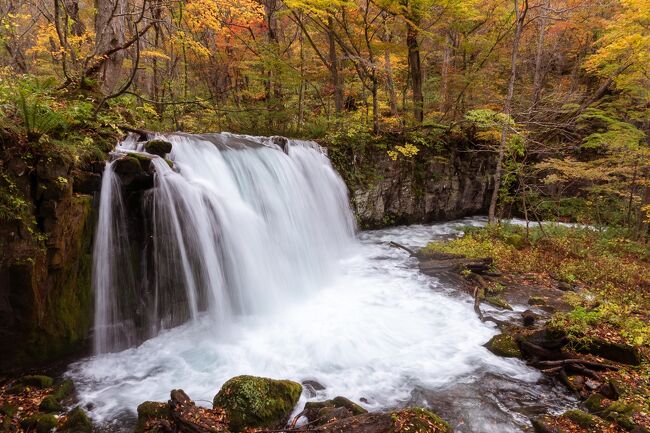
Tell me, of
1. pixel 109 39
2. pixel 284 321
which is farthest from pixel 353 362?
pixel 109 39

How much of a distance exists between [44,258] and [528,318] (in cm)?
748

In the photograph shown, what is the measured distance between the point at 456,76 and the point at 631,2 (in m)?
5.72

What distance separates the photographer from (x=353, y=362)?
5.72 m

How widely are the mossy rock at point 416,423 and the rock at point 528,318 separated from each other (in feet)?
11.6

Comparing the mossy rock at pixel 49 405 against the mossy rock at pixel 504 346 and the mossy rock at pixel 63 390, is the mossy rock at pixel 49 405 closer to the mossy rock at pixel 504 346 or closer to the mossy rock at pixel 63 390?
the mossy rock at pixel 63 390

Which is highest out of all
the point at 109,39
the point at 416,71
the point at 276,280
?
the point at 416,71

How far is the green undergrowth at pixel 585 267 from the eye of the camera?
232 inches

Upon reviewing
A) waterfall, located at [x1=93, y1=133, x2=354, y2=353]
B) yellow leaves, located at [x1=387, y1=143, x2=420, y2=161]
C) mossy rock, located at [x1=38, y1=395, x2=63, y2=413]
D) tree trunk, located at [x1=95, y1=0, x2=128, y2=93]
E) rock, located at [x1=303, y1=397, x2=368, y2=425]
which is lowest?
rock, located at [x1=303, y1=397, x2=368, y2=425]

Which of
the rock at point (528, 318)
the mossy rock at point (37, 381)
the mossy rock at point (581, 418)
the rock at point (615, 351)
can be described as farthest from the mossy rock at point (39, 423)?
the rock at point (528, 318)

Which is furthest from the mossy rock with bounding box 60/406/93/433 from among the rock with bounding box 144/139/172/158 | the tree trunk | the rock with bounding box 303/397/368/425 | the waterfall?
the tree trunk

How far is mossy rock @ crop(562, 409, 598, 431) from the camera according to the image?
13.2ft

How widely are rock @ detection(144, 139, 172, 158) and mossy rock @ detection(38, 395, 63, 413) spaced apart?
427cm

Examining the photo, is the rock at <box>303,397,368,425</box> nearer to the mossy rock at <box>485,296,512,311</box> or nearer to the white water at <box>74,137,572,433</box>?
the white water at <box>74,137,572,433</box>

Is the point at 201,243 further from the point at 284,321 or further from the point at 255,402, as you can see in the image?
the point at 255,402
